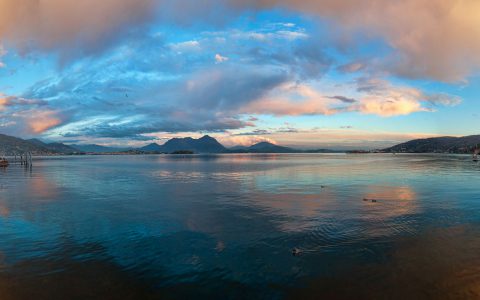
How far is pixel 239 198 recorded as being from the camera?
137ft

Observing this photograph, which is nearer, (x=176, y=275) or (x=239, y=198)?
(x=176, y=275)

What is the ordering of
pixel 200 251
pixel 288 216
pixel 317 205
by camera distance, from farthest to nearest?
pixel 317 205 → pixel 288 216 → pixel 200 251

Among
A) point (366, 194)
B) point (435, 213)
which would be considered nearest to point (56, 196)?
point (366, 194)

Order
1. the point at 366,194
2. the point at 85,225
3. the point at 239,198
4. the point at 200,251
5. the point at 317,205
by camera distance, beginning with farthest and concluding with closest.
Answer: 1. the point at 366,194
2. the point at 239,198
3. the point at 317,205
4. the point at 85,225
5. the point at 200,251

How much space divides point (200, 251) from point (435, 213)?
25.0 m

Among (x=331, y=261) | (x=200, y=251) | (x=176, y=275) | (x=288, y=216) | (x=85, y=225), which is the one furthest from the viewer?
(x=288, y=216)

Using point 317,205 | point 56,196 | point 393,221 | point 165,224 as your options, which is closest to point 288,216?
point 317,205

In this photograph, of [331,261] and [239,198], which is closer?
[331,261]

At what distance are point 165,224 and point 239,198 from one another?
15.6m

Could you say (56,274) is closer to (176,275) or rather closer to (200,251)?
(176,275)

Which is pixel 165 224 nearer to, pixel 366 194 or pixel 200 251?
pixel 200 251

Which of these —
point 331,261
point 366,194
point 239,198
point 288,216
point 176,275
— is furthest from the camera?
point 366,194

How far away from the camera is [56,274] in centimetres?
1667

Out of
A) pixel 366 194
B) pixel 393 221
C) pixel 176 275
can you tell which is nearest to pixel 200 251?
pixel 176 275
